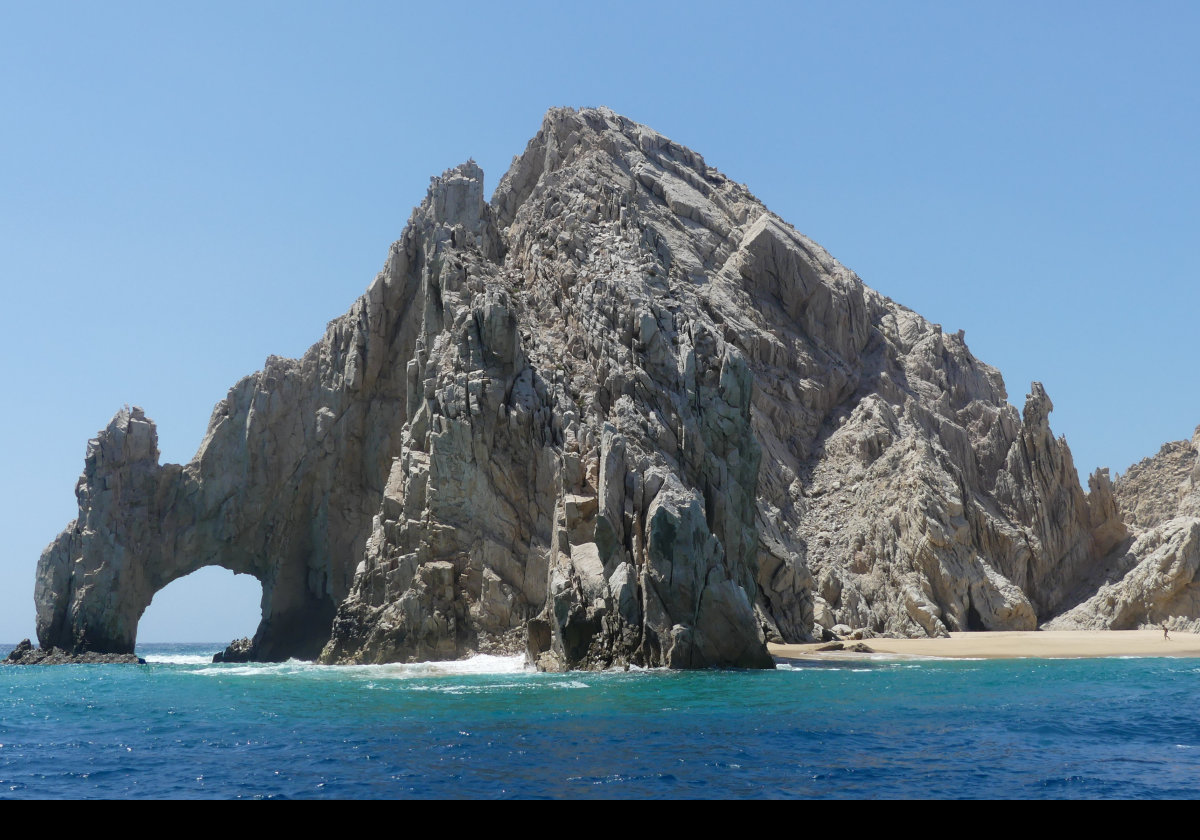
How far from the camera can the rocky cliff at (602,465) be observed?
135ft

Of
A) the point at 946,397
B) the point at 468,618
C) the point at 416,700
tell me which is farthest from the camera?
the point at 946,397

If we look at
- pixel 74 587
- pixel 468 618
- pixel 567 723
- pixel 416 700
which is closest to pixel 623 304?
pixel 468 618

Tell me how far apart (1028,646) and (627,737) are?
3660 cm

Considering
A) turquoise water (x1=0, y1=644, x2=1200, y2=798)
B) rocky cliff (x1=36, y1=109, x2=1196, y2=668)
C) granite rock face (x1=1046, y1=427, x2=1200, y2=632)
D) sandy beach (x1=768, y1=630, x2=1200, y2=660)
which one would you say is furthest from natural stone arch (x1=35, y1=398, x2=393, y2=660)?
granite rock face (x1=1046, y1=427, x2=1200, y2=632)

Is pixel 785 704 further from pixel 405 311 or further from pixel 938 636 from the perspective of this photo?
pixel 405 311

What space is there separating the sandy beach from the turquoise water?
428 inches

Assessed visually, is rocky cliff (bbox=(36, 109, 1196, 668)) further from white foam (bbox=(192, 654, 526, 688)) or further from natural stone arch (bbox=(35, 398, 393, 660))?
white foam (bbox=(192, 654, 526, 688))

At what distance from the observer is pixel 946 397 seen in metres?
76.9

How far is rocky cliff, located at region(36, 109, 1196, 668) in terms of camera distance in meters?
41.3

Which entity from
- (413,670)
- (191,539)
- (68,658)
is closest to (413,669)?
(413,670)

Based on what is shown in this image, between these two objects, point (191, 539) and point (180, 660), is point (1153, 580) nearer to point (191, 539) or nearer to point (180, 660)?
point (191, 539)

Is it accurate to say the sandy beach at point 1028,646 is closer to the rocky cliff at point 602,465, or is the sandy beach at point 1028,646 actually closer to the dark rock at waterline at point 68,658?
the rocky cliff at point 602,465

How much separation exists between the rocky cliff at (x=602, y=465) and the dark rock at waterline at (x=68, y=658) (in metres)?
0.84

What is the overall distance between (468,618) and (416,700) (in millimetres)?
17779
